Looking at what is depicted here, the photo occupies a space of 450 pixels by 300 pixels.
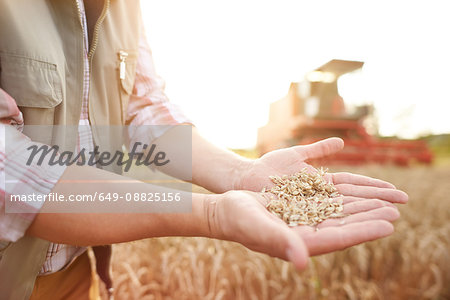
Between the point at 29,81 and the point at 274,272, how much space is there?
167 cm

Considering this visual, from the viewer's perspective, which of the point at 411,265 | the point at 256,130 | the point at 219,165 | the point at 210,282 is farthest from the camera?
the point at 256,130

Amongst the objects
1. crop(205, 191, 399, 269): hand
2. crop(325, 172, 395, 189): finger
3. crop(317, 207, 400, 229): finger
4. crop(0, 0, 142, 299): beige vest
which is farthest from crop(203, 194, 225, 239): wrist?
crop(325, 172, 395, 189): finger

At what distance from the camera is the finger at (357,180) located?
1.18m

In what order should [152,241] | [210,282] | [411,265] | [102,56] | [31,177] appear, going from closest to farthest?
[31,177], [102,56], [210,282], [411,265], [152,241]

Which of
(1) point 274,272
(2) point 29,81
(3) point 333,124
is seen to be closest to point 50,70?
(2) point 29,81

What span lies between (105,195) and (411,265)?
208 centimetres

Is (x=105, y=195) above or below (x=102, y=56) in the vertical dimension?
below

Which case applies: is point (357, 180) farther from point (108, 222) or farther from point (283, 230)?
point (108, 222)

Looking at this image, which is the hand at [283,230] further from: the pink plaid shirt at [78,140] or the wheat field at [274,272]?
the wheat field at [274,272]

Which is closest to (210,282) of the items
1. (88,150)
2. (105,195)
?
(88,150)

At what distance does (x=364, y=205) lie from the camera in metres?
1.06

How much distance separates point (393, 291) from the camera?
82.0 inches

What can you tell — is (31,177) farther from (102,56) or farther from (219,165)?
(219,165)

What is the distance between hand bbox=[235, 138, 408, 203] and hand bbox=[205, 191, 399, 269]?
0.71 feet
